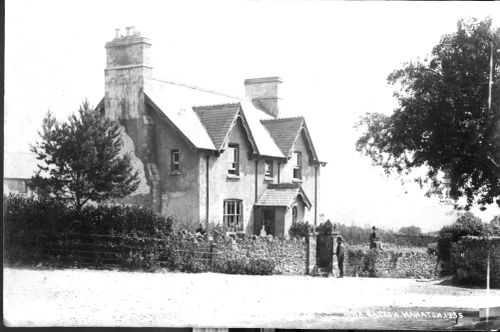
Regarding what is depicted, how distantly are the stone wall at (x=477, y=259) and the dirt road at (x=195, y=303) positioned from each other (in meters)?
0.09

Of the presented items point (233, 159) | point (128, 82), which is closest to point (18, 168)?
point (128, 82)

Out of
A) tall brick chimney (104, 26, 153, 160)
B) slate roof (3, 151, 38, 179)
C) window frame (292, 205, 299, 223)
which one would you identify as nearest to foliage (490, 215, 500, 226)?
window frame (292, 205, 299, 223)

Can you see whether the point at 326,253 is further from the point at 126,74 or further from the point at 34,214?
the point at 34,214

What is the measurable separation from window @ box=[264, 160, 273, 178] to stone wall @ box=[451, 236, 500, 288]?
134 cm

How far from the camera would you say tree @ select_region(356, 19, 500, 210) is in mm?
4004

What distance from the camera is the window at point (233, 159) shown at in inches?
168

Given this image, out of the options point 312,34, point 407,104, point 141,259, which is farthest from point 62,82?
point 407,104

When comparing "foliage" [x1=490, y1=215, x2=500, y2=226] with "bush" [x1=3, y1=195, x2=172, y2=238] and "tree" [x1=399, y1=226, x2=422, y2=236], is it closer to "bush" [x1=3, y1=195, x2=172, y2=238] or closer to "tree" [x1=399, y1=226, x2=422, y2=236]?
"tree" [x1=399, y1=226, x2=422, y2=236]

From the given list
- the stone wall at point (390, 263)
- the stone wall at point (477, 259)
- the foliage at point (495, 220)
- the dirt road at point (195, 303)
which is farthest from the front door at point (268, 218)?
the foliage at point (495, 220)

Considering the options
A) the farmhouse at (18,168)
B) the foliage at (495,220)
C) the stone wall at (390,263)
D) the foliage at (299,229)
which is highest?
the farmhouse at (18,168)

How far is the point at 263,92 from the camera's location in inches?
171

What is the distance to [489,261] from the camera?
416 centimetres

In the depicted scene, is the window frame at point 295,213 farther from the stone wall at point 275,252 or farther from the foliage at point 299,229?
the stone wall at point 275,252

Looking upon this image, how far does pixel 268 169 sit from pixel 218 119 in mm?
489
